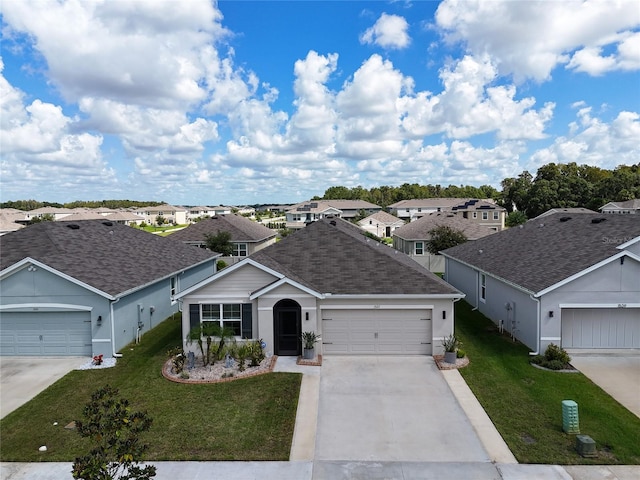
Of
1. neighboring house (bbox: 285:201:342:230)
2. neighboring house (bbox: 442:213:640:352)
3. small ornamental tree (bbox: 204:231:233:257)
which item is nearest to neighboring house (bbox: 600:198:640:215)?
neighboring house (bbox: 285:201:342:230)

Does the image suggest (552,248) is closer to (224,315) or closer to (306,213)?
(224,315)

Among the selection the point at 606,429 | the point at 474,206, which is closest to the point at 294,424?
the point at 606,429

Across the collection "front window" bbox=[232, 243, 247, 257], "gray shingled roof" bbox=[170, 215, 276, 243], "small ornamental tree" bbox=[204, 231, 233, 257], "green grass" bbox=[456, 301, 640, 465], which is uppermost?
"gray shingled roof" bbox=[170, 215, 276, 243]

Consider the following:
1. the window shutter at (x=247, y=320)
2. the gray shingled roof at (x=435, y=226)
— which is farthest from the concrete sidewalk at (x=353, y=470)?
the gray shingled roof at (x=435, y=226)

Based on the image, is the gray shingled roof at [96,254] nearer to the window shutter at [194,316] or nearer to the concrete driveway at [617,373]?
the window shutter at [194,316]

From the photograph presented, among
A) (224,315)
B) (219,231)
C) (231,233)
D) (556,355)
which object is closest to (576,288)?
(556,355)

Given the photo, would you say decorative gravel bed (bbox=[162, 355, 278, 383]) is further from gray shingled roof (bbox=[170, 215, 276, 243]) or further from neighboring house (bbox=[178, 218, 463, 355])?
gray shingled roof (bbox=[170, 215, 276, 243])
